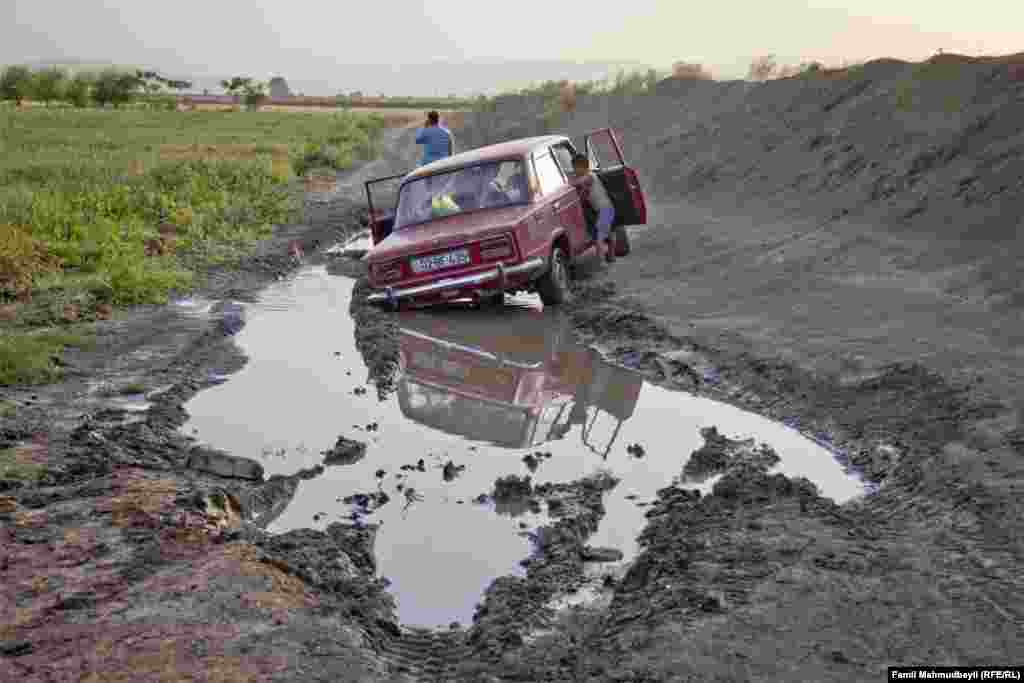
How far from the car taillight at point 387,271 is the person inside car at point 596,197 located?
241 cm

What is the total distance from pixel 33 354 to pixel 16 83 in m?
85.9

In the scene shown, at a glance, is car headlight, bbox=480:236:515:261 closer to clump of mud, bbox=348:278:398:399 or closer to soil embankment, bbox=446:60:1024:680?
soil embankment, bbox=446:60:1024:680

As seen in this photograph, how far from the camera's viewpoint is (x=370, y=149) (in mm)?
37938

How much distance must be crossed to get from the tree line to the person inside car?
254ft

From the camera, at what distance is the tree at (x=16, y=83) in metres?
84.9

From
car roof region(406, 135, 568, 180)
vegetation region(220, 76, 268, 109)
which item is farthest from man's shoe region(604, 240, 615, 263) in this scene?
vegetation region(220, 76, 268, 109)

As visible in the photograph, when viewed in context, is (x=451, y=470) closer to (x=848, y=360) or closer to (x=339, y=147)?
(x=848, y=360)

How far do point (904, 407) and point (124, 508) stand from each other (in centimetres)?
488

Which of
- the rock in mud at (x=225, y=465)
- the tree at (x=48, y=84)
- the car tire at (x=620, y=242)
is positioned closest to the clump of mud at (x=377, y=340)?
the rock in mud at (x=225, y=465)

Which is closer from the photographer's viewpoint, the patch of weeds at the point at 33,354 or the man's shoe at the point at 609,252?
the patch of weeds at the point at 33,354

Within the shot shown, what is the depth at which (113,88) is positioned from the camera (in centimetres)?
8725

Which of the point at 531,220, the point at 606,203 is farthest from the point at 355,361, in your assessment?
the point at 606,203

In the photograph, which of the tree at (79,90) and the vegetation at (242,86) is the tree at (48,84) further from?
the vegetation at (242,86)

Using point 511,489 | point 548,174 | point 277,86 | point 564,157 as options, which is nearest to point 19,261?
point 548,174
